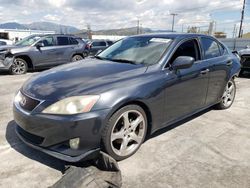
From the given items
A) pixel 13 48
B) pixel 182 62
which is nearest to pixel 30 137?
pixel 182 62

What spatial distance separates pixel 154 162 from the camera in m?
3.20

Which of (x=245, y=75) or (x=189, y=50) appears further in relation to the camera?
(x=245, y=75)

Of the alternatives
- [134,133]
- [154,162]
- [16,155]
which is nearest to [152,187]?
[154,162]

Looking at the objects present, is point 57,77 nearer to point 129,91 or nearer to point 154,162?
point 129,91

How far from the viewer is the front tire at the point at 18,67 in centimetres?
981

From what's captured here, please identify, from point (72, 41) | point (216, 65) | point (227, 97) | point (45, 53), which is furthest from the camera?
point (72, 41)

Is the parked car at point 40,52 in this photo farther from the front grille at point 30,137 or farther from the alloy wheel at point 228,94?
the alloy wheel at point 228,94

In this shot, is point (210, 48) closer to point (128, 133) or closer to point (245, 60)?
point (128, 133)

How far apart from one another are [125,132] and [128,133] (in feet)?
0.21

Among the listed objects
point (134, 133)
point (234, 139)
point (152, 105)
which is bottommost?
point (234, 139)

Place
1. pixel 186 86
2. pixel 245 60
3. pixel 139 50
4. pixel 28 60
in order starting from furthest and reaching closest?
pixel 28 60 → pixel 245 60 → pixel 139 50 → pixel 186 86

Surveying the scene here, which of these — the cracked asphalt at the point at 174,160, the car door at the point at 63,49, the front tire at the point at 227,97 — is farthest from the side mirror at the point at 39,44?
the front tire at the point at 227,97

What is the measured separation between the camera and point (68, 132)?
2.71m

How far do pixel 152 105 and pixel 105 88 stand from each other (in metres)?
0.74
